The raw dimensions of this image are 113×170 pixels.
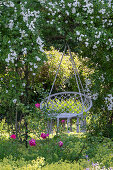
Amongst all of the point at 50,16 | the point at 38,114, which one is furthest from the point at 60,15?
the point at 38,114

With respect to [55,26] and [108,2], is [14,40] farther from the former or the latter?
[108,2]

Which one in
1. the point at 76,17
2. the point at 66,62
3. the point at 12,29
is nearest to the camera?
the point at 12,29

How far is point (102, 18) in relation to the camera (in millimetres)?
4160

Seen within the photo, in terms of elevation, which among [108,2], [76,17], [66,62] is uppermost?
[108,2]

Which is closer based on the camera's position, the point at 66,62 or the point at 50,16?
the point at 50,16

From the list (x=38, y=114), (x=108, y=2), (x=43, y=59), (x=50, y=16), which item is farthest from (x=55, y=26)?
(x=38, y=114)

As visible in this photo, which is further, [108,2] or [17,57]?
[108,2]

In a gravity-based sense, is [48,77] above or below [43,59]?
below

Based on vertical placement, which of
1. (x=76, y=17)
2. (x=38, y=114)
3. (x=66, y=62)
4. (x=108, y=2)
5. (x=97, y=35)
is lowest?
(x=38, y=114)

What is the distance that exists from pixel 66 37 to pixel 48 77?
11.5 ft

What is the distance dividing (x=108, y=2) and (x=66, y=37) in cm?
84

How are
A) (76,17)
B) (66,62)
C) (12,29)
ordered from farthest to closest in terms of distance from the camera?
(66,62)
(76,17)
(12,29)

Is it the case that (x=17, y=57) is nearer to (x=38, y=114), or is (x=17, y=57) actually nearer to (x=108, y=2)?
(x=38, y=114)

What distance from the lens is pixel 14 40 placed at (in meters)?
3.67
